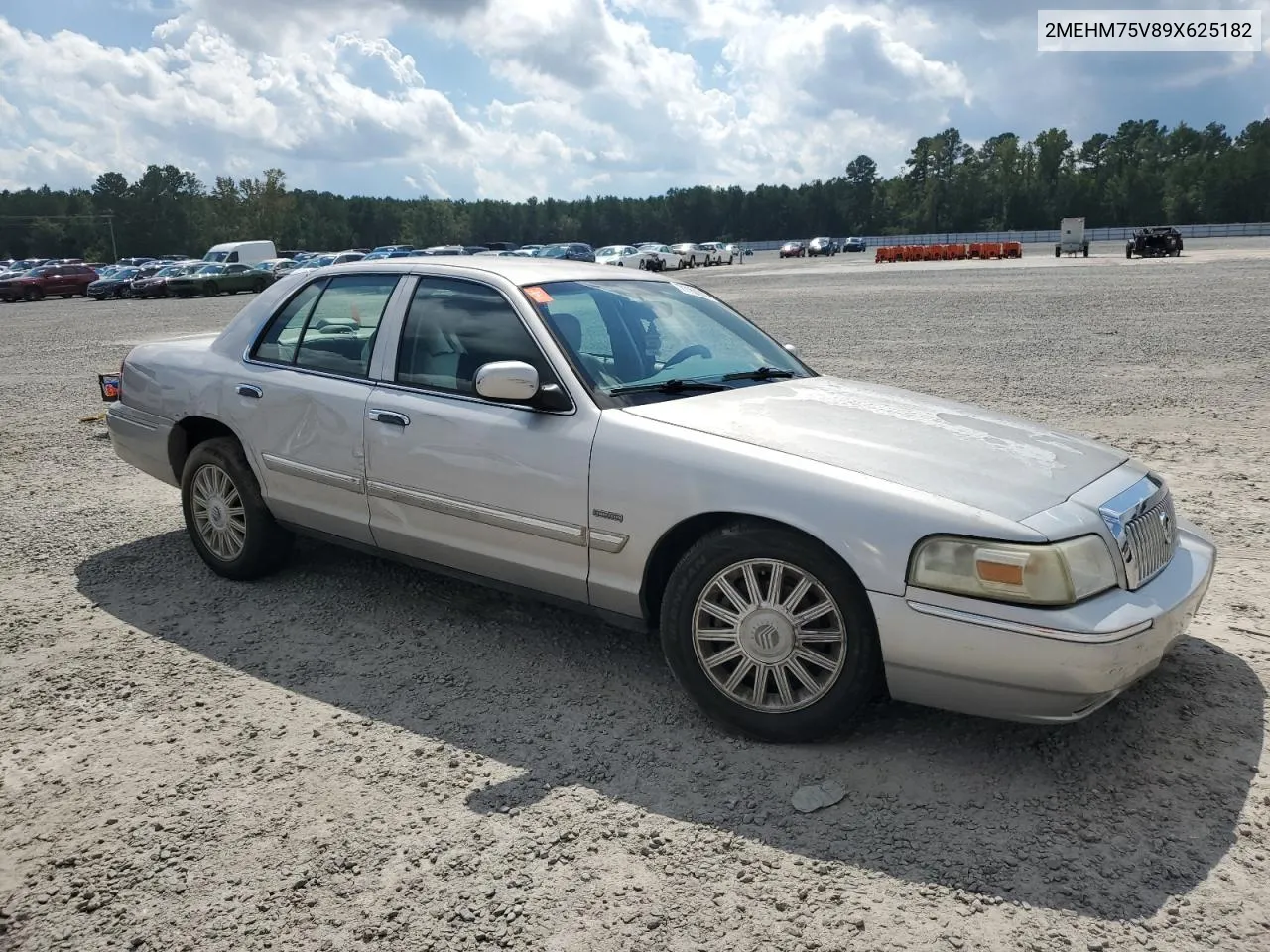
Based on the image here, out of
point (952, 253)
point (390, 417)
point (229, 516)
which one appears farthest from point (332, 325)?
point (952, 253)

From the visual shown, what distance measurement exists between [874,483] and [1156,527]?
1.08m

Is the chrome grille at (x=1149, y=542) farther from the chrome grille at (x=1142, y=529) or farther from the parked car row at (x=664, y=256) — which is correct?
the parked car row at (x=664, y=256)

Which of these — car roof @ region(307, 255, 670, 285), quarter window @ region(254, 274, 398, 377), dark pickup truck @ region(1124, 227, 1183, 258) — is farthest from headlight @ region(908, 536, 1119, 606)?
dark pickup truck @ region(1124, 227, 1183, 258)

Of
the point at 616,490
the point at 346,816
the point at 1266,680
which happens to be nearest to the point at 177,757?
the point at 346,816

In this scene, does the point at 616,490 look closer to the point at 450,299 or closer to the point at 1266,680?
the point at 450,299

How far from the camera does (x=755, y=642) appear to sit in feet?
10.9

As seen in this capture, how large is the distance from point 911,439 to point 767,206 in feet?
538

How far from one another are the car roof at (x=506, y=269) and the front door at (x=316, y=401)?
0.08 m

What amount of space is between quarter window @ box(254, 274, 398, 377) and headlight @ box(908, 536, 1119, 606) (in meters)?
2.63

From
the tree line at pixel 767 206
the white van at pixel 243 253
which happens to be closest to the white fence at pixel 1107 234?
the tree line at pixel 767 206

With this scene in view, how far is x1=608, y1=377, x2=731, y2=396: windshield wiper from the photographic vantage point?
382 centimetres

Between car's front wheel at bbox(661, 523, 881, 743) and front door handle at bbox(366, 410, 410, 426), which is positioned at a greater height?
front door handle at bbox(366, 410, 410, 426)

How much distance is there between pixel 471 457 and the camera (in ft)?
12.8

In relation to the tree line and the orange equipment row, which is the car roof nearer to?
the orange equipment row
